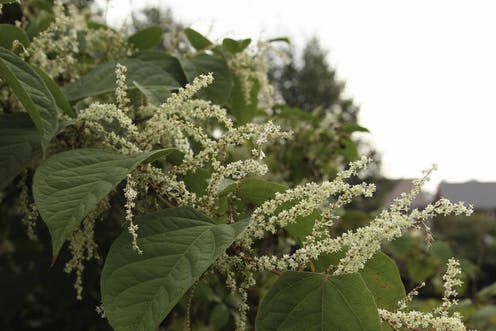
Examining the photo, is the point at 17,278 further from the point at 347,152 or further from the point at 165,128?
the point at 347,152

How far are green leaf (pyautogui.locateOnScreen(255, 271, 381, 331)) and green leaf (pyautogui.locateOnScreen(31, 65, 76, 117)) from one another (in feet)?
2.34

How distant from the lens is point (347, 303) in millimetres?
877

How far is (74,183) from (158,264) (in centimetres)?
22

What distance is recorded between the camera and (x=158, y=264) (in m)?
0.87

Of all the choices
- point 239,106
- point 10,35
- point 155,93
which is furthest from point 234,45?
point 10,35

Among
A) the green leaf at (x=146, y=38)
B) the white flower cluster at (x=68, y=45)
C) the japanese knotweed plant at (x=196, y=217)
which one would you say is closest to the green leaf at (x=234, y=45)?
the green leaf at (x=146, y=38)

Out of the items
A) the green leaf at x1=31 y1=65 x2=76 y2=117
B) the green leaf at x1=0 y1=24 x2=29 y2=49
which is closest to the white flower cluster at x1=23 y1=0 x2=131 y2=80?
the green leaf at x1=0 y1=24 x2=29 y2=49

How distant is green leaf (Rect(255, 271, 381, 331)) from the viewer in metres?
0.87

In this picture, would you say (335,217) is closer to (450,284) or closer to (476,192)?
(450,284)

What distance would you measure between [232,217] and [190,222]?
168 mm

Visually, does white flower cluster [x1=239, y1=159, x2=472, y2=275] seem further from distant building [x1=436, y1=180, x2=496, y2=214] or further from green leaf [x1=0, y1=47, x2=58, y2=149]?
distant building [x1=436, y1=180, x2=496, y2=214]

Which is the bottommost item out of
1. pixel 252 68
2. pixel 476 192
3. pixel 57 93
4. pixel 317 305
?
pixel 317 305

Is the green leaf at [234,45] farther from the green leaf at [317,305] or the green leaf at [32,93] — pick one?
the green leaf at [317,305]

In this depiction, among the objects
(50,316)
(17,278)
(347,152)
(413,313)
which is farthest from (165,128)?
(347,152)
